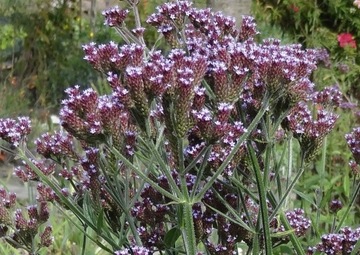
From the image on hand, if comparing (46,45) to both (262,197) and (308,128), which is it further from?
(262,197)

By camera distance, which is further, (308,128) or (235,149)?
(308,128)

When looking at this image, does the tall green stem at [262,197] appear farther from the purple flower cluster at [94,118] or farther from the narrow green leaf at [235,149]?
the purple flower cluster at [94,118]

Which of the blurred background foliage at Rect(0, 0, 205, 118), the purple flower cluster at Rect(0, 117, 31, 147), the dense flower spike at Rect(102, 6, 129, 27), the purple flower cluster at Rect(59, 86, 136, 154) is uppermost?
the dense flower spike at Rect(102, 6, 129, 27)

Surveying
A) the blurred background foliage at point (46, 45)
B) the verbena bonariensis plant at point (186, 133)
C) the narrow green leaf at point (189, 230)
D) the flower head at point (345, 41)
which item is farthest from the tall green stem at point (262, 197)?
the flower head at point (345, 41)

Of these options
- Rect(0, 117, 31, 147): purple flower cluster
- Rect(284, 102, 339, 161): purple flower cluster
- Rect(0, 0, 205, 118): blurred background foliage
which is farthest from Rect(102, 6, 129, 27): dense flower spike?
Rect(0, 0, 205, 118): blurred background foliage

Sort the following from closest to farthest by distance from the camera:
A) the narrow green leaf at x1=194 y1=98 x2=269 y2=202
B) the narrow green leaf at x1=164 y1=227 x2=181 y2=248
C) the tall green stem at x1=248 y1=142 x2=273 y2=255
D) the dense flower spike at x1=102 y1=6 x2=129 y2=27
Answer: the narrow green leaf at x1=194 y1=98 x2=269 y2=202 < the tall green stem at x1=248 y1=142 x2=273 y2=255 < the narrow green leaf at x1=164 y1=227 x2=181 y2=248 < the dense flower spike at x1=102 y1=6 x2=129 y2=27

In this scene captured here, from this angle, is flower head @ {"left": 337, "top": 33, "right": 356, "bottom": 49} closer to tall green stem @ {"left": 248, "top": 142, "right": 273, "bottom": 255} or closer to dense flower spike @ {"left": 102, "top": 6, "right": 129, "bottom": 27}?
dense flower spike @ {"left": 102, "top": 6, "right": 129, "bottom": 27}

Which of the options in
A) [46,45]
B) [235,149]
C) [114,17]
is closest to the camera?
[235,149]

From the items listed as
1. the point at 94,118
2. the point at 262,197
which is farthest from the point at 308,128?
the point at 94,118

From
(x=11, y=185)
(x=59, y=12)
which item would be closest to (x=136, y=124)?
(x=11, y=185)

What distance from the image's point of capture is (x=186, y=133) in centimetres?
214

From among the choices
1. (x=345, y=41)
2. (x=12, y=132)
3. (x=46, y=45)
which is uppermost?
(x=12, y=132)

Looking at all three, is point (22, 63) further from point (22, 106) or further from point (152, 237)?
point (152, 237)

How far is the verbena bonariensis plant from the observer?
2.14m
